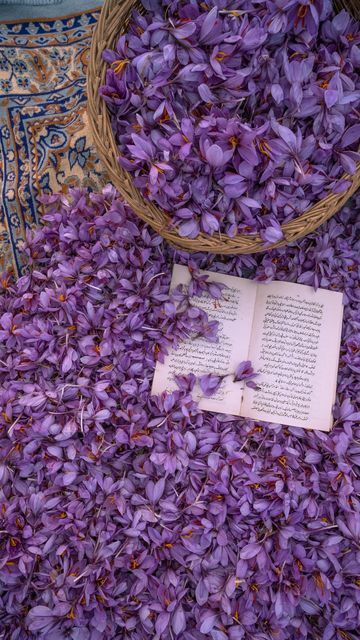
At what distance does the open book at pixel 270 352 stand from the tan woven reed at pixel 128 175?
0.60 feet

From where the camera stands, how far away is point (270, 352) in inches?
44.3

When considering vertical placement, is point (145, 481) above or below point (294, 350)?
below

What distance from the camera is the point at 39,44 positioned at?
124 cm

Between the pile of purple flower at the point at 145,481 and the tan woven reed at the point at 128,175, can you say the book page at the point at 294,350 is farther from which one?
the tan woven reed at the point at 128,175

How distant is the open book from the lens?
1.10 m

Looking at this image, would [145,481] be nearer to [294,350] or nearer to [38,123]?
[294,350]

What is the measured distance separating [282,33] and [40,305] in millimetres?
665

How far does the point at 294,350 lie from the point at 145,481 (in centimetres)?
40

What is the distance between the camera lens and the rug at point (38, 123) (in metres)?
1.22

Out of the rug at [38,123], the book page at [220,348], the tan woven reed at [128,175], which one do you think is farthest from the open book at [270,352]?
the rug at [38,123]

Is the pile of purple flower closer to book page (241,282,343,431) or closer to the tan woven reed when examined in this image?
book page (241,282,343,431)

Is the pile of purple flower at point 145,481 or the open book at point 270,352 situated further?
the open book at point 270,352

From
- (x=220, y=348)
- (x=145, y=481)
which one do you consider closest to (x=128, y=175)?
(x=220, y=348)

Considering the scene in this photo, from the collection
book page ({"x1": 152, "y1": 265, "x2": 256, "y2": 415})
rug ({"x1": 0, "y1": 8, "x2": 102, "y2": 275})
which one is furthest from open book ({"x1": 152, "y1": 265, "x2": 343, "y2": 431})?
rug ({"x1": 0, "y1": 8, "x2": 102, "y2": 275})
